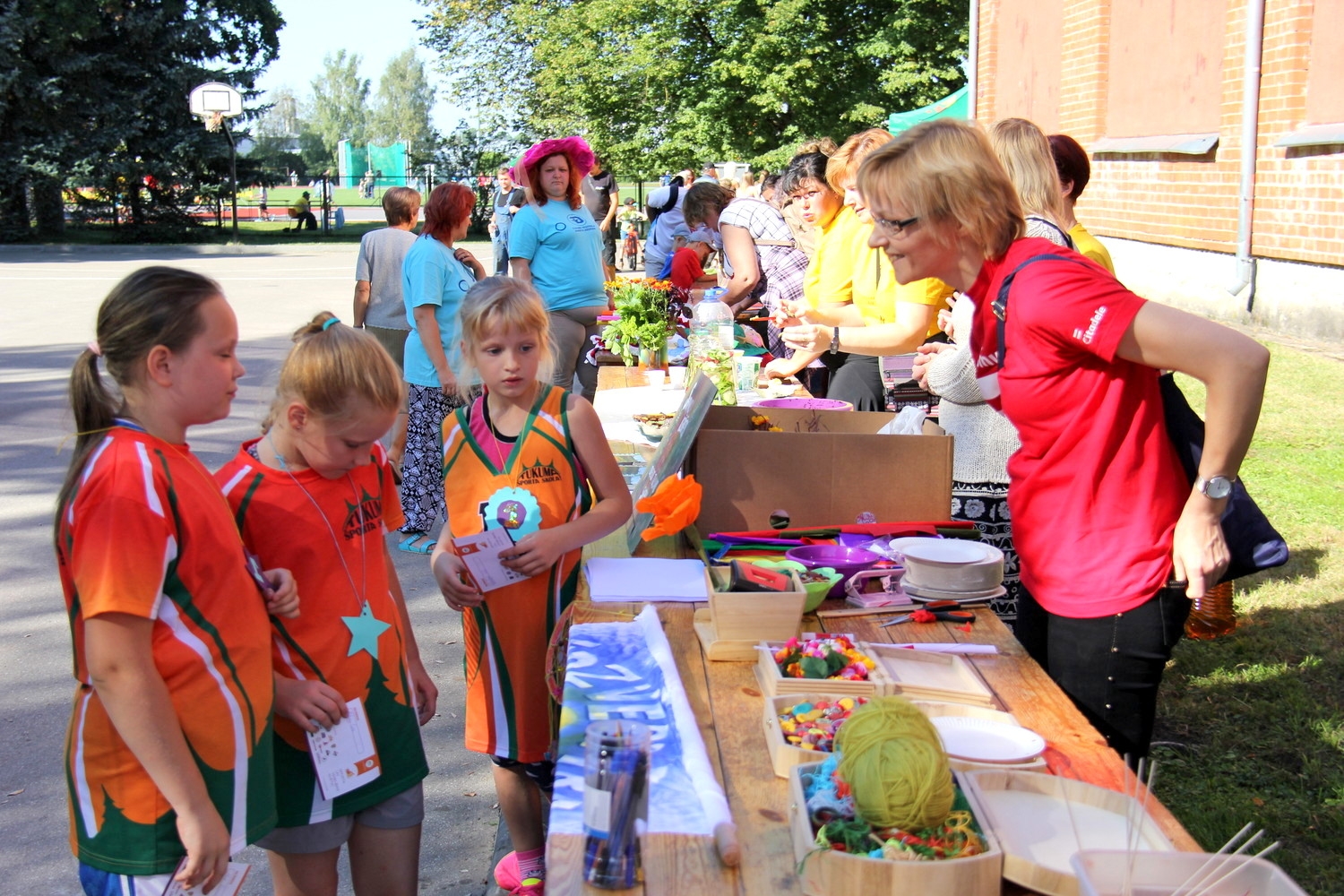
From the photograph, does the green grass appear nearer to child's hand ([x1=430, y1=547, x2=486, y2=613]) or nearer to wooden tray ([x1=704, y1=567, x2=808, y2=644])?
wooden tray ([x1=704, y1=567, x2=808, y2=644])

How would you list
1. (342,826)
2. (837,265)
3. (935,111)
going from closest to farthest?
(342,826)
(837,265)
(935,111)

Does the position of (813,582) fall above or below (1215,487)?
below

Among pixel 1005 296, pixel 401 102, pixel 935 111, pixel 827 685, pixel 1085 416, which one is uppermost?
pixel 401 102

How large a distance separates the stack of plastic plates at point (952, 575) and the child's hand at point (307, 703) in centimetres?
125

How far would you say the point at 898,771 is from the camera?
4.76ft

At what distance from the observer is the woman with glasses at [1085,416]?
1.97 m

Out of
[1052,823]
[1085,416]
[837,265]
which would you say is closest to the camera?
[1052,823]

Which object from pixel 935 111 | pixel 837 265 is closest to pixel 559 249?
pixel 837 265

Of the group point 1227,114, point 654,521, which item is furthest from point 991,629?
point 1227,114

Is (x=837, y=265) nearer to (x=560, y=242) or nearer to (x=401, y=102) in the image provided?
(x=560, y=242)

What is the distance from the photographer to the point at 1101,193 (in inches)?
560

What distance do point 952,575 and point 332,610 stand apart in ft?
4.36

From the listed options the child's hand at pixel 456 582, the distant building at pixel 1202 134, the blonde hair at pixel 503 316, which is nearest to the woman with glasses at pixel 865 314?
the blonde hair at pixel 503 316

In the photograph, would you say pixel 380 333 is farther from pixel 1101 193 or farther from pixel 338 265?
pixel 338 265
